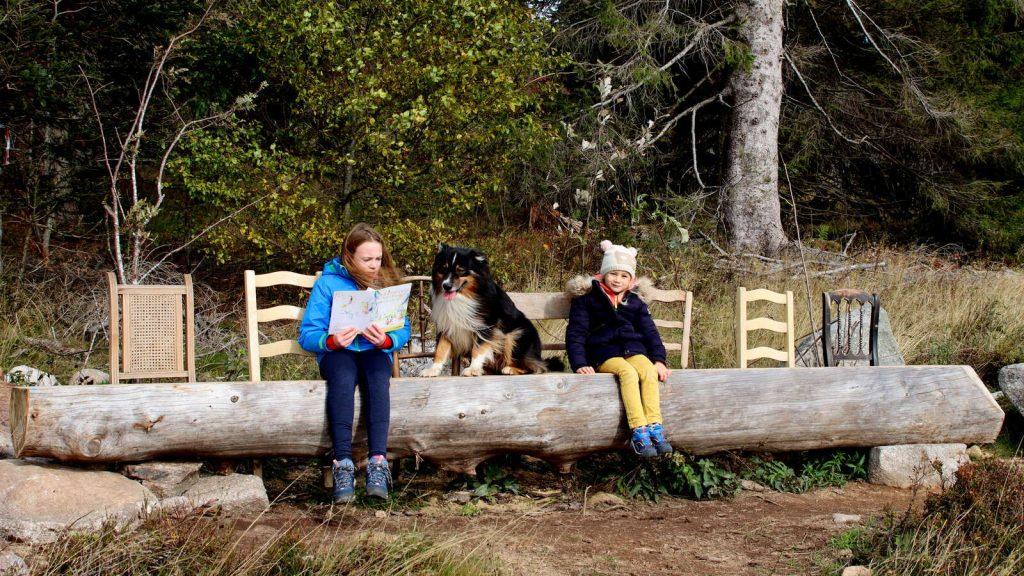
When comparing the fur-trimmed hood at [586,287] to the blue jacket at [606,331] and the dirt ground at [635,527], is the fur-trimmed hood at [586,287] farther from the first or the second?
the dirt ground at [635,527]

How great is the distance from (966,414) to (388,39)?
5350 millimetres

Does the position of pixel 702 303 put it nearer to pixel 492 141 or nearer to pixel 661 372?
pixel 492 141

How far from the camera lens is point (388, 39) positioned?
297 inches

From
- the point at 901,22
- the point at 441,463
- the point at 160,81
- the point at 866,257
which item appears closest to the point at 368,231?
the point at 441,463

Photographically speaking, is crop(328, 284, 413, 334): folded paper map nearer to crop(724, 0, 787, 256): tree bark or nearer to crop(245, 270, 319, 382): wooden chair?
crop(245, 270, 319, 382): wooden chair

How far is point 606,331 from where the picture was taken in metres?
5.14

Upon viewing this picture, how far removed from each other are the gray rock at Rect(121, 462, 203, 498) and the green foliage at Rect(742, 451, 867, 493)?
328cm

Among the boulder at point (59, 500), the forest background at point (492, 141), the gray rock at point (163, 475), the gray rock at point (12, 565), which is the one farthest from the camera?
the forest background at point (492, 141)

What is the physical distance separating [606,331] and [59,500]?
9.73 feet

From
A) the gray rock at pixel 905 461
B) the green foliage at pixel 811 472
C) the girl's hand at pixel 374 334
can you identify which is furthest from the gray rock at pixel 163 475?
the gray rock at pixel 905 461

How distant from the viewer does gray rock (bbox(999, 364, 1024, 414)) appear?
627 centimetres

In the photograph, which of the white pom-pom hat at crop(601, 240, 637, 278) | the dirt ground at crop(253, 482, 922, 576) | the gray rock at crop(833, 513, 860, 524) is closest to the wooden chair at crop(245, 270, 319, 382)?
the dirt ground at crop(253, 482, 922, 576)

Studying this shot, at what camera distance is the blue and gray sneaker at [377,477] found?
4293 mm

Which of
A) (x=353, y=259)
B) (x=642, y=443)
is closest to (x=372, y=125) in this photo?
(x=353, y=259)
